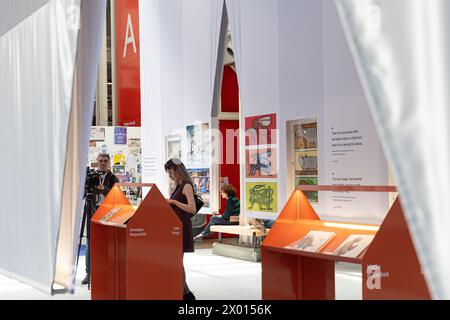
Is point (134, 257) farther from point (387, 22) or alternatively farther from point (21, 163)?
point (387, 22)

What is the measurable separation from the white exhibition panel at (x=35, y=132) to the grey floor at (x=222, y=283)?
20 cm

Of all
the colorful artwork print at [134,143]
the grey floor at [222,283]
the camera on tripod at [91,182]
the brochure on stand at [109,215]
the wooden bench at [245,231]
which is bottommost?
the grey floor at [222,283]

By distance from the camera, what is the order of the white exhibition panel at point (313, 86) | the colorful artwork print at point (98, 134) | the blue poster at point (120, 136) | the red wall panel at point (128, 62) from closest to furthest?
the white exhibition panel at point (313, 86), the colorful artwork print at point (98, 134), the blue poster at point (120, 136), the red wall panel at point (128, 62)

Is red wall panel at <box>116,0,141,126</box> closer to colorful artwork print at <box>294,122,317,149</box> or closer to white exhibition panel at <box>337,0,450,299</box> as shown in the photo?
colorful artwork print at <box>294,122,317,149</box>

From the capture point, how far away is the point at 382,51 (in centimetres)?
A: 217

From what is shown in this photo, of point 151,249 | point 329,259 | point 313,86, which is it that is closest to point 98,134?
point 313,86

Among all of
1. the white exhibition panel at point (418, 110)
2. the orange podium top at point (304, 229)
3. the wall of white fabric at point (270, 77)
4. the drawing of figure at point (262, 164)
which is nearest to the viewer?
the white exhibition panel at point (418, 110)

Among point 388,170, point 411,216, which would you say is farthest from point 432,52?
point 388,170

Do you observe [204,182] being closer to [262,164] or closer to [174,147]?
→ [174,147]

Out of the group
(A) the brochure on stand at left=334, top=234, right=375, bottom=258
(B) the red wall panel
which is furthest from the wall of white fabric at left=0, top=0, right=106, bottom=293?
(B) the red wall panel

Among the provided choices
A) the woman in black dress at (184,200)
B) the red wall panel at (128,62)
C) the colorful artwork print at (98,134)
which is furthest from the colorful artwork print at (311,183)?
the red wall panel at (128,62)

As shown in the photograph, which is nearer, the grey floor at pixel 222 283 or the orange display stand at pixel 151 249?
the orange display stand at pixel 151 249

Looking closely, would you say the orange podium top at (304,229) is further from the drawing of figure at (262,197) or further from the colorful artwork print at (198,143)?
the colorful artwork print at (198,143)

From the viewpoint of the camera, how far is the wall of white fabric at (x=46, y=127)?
586cm
